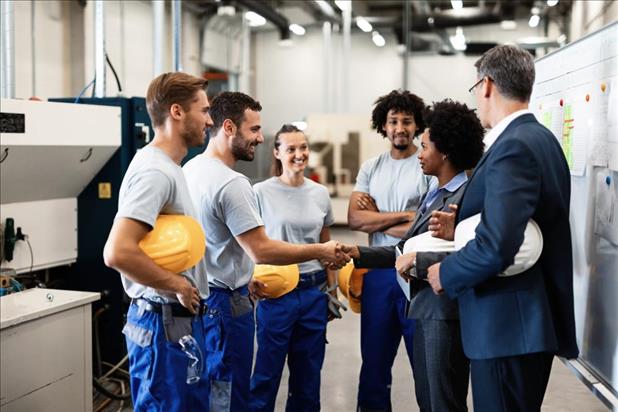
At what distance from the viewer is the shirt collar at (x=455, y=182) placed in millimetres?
1897

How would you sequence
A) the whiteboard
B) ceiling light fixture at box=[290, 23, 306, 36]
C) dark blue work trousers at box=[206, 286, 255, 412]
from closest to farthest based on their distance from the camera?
1. the whiteboard
2. dark blue work trousers at box=[206, 286, 255, 412]
3. ceiling light fixture at box=[290, 23, 306, 36]

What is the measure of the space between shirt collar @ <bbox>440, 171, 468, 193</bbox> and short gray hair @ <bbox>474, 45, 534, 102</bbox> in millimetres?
383

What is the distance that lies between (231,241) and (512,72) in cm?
104

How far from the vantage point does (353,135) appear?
8844mm

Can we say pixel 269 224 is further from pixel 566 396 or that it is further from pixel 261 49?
pixel 261 49

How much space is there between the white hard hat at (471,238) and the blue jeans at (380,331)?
29.2 inches

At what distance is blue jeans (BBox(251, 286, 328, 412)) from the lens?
2.47 metres

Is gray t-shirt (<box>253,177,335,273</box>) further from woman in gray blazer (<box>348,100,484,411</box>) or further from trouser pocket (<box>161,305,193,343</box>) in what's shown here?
trouser pocket (<box>161,305,193,343</box>)

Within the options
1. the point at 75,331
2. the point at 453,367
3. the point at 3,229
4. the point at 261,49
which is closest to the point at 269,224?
the point at 75,331

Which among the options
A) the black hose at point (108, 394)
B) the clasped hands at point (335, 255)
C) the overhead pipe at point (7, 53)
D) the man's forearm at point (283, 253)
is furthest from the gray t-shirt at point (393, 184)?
the overhead pipe at point (7, 53)

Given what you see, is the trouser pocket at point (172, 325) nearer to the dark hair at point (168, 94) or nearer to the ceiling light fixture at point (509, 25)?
the dark hair at point (168, 94)

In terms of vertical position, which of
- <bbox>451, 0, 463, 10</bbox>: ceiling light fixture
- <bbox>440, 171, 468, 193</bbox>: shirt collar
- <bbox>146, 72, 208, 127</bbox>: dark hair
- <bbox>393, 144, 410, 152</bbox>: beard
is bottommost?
<bbox>440, 171, 468, 193</bbox>: shirt collar

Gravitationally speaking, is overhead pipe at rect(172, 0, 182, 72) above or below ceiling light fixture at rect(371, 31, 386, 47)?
below

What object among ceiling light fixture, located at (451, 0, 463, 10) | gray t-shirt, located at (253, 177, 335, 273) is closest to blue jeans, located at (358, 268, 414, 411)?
gray t-shirt, located at (253, 177, 335, 273)
